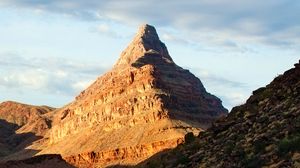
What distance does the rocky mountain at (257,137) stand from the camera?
56.6 ft

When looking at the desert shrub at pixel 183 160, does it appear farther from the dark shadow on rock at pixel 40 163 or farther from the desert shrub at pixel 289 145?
the dark shadow on rock at pixel 40 163

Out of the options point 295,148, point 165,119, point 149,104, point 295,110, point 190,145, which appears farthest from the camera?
point 149,104

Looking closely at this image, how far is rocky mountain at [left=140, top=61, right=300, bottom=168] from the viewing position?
17250 mm

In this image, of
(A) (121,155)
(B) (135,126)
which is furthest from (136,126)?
(A) (121,155)

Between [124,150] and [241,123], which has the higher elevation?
[124,150]

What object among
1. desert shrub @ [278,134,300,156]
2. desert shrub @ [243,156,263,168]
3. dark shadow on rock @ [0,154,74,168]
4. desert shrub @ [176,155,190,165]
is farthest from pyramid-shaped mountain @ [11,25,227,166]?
desert shrub @ [278,134,300,156]

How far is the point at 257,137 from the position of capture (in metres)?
19.3

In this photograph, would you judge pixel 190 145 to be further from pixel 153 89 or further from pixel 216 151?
pixel 153 89

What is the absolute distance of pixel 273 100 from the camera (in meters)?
21.9

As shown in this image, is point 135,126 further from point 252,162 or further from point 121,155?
point 252,162

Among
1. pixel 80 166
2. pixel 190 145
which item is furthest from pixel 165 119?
pixel 190 145

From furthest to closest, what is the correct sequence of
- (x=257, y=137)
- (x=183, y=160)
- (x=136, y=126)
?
(x=136, y=126) → (x=183, y=160) → (x=257, y=137)

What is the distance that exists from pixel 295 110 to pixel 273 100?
244 cm

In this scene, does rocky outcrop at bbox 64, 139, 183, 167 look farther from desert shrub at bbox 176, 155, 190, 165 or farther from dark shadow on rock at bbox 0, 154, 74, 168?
desert shrub at bbox 176, 155, 190, 165
